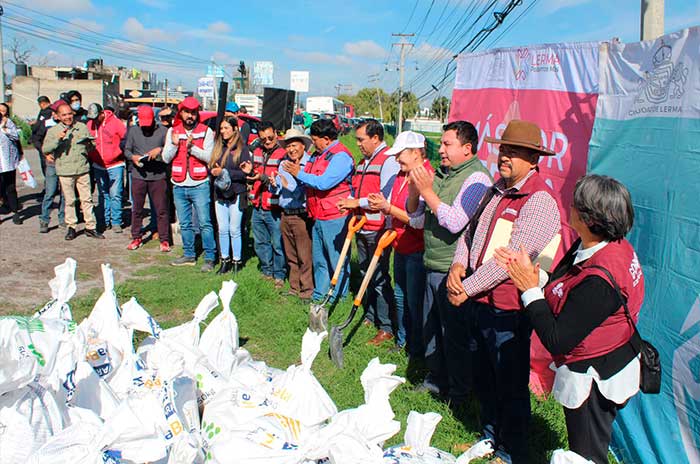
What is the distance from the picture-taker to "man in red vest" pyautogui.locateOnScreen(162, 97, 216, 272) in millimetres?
6816

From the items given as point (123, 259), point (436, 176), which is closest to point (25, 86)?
point (123, 259)

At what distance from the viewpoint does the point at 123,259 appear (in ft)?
24.7

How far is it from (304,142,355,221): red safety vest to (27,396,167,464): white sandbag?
3.46 m

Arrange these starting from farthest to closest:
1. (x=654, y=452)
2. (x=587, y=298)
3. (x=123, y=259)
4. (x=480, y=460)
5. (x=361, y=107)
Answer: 1. (x=361, y=107)
2. (x=123, y=259)
3. (x=480, y=460)
4. (x=654, y=452)
5. (x=587, y=298)

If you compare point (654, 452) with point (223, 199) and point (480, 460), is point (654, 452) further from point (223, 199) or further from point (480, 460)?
point (223, 199)

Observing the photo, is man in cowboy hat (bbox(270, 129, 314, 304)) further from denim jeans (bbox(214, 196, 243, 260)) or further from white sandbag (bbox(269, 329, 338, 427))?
white sandbag (bbox(269, 329, 338, 427))

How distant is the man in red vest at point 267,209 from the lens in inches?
248

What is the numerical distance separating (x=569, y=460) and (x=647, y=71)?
231 centimetres

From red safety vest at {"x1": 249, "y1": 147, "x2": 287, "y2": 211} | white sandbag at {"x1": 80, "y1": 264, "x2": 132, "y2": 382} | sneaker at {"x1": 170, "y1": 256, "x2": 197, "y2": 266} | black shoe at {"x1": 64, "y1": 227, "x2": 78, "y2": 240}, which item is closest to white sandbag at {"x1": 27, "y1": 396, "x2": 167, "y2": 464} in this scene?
white sandbag at {"x1": 80, "y1": 264, "x2": 132, "y2": 382}

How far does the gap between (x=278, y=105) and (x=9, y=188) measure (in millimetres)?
4897

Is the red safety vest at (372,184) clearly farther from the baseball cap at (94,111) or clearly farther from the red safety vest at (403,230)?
the baseball cap at (94,111)

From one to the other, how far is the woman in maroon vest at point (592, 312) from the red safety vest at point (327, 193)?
3.25 m

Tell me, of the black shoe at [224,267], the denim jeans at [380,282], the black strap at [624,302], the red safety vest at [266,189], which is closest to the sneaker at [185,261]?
the black shoe at [224,267]

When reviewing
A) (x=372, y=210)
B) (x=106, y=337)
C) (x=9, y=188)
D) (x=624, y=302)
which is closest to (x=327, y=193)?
(x=372, y=210)
